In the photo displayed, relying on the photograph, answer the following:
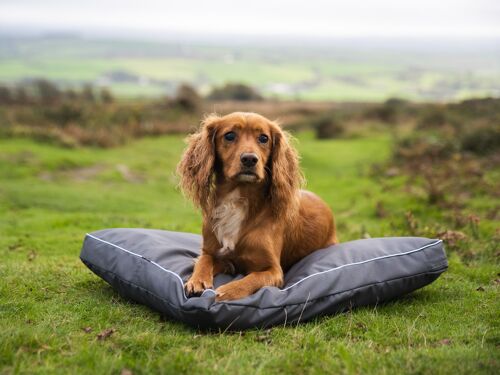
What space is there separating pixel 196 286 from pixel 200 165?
1570 millimetres

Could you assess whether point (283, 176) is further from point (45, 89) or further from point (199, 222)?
point (45, 89)

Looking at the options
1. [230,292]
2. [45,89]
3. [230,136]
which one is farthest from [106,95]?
[230,292]

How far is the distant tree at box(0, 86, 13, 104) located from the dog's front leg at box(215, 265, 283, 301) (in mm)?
38164

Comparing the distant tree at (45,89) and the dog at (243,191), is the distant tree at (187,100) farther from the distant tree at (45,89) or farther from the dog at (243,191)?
the dog at (243,191)

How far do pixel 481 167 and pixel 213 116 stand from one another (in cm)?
1080

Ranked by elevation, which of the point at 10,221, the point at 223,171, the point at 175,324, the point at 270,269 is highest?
the point at 223,171

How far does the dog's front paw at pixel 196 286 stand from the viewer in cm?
561

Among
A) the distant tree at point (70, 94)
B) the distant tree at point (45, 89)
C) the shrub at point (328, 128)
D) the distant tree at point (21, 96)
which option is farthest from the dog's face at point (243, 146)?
the distant tree at point (70, 94)

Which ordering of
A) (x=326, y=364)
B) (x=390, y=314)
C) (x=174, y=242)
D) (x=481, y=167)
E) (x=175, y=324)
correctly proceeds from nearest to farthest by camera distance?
(x=326, y=364), (x=175, y=324), (x=390, y=314), (x=174, y=242), (x=481, y=167)

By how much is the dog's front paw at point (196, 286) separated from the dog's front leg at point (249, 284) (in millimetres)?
164

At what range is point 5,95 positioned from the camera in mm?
40969

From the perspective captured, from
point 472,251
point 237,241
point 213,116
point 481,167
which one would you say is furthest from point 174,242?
point 481,167

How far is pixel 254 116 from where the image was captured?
6.43m

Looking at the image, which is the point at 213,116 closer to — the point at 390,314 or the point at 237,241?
the point at 237,241
